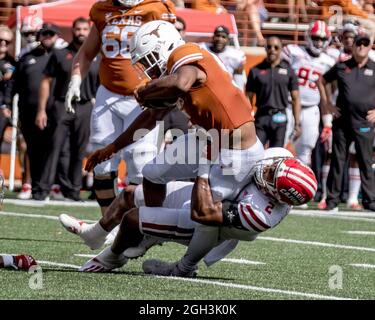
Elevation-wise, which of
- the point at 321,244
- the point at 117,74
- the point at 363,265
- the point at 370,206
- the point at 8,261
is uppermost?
the point at 117,74

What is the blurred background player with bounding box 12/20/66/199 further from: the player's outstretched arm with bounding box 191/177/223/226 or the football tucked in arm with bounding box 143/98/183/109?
the player's outstretched arm with bounding box 191/177/223/226

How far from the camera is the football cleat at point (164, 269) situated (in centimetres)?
629

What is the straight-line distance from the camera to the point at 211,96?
6.01 metres

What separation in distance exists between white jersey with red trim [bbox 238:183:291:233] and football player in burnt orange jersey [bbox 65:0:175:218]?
6.44 feet

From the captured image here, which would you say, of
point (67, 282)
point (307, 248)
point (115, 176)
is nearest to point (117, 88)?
point (115, 176)

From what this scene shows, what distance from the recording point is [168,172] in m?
6.20

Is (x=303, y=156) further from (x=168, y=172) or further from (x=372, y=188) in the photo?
(x=168, y=172)

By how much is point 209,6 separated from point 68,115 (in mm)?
3867

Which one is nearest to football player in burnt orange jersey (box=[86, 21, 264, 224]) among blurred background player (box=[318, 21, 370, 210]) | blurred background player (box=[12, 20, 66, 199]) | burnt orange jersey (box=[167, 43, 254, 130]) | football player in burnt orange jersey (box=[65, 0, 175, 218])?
burnt orange jersey (box=[167, 43, 254, 130])

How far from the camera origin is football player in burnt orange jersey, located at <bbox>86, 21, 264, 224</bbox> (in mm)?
5926

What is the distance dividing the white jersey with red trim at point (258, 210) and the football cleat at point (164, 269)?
50 centimetres

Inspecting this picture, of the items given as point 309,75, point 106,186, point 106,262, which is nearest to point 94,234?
point 106,262

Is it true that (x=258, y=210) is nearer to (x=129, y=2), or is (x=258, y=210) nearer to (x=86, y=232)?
(x=86, y=232)
